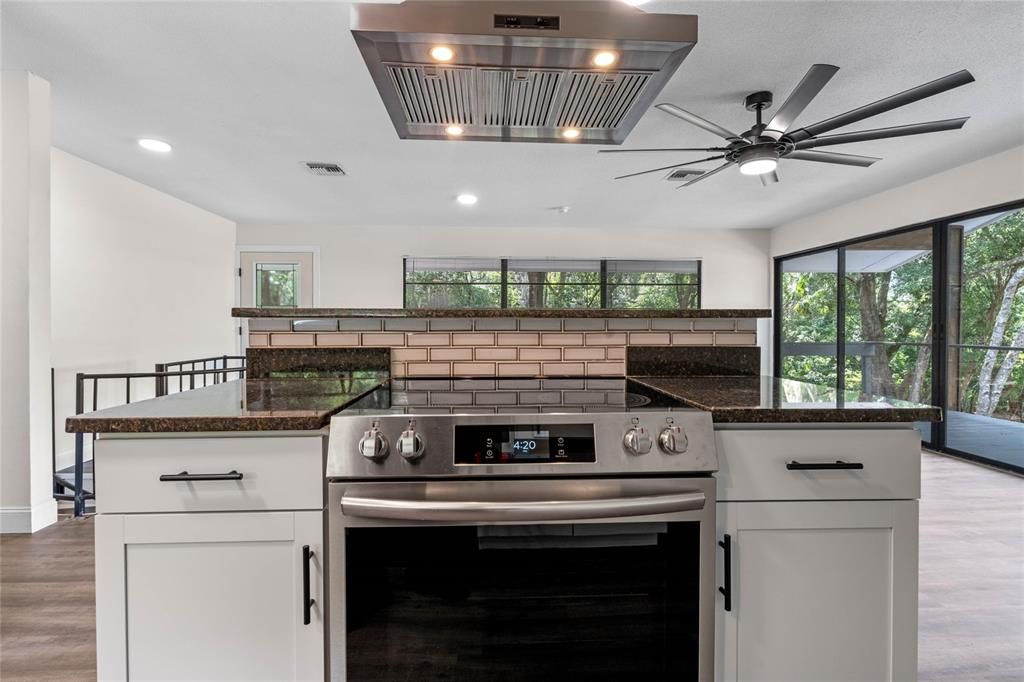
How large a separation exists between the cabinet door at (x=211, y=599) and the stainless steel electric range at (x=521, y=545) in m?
0.07

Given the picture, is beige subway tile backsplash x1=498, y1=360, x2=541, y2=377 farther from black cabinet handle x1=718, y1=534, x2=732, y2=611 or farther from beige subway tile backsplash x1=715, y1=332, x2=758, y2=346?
black cabinet handle x1=718, y1=534, x2=732, y2=611

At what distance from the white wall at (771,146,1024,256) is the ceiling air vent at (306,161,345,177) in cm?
474

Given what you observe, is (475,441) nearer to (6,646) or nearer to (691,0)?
(6,646)

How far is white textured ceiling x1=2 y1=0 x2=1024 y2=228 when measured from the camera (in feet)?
6.70

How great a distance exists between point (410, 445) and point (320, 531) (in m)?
0.25

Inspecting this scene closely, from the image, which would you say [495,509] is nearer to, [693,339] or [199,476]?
[199,476]

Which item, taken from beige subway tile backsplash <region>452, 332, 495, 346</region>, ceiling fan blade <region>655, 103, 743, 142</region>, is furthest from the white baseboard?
ceiling fan blade <region>655, 103, 743, 142</region>

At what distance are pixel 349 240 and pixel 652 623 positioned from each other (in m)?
5.97

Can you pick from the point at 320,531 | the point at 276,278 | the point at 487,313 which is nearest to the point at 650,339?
the point at 487,313

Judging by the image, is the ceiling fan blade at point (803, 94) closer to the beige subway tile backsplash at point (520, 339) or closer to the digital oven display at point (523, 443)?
the beige subway tile backsplash at point (520, 339)

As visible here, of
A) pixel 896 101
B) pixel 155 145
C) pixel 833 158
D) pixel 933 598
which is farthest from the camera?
pixel 155 145

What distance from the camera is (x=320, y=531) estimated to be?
1.00m

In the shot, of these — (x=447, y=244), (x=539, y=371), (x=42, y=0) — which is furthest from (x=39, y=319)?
(x=447, y=244)

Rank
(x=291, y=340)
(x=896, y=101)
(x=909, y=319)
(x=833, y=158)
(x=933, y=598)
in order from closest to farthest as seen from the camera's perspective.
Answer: (x=291, y=340) → (x=933, y=598) → (x=896, y=101) → (x=833, y=158) → (x=909, y=319)
